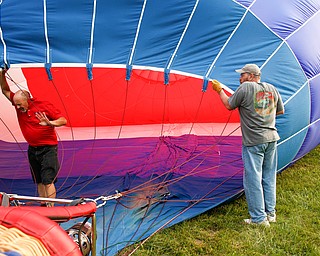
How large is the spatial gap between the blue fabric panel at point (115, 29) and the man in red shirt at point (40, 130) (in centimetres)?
58

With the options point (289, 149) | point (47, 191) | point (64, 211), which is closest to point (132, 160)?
point (47, 191)

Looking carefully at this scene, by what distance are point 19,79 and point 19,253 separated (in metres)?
3.76

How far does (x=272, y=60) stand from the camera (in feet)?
10.2

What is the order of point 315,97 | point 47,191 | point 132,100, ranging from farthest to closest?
point 132,100 < point 315,97 < point 47,191

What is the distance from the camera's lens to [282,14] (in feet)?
10.5

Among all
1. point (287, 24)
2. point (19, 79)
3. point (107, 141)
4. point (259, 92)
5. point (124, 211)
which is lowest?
point (107, 141)

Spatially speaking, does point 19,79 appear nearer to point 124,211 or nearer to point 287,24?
point 124,211

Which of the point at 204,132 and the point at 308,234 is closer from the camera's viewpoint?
the point at 308,234

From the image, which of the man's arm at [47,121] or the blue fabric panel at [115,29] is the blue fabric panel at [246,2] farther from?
the man's arm at [47,121]

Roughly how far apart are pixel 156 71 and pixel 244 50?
643 mm

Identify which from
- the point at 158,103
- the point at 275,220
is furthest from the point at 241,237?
the point at 158,103

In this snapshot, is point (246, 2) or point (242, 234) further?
point (246, 2)

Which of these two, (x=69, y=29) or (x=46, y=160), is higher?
(x=69, y=29)

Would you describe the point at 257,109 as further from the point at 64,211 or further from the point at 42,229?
the point at 42,229
